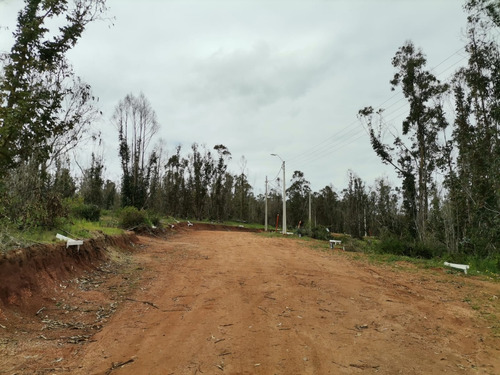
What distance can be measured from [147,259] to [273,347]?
8081 mm

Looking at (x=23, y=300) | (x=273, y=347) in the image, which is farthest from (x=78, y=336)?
(x=273, y=347)

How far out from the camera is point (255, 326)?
508 centimetres

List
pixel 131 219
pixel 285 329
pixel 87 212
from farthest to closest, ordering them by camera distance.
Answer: pixel 131 219 < pixel 87 212 < pixel 285 329

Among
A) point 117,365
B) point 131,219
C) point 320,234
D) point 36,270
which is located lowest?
point 320,234

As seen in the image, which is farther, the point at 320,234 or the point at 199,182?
the point at 199,182

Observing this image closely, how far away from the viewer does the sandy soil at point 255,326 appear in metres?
3.98

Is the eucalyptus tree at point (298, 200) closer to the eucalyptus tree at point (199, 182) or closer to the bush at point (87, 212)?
the eucalyptus tree at point (199, 182)

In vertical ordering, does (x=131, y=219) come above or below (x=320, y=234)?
above

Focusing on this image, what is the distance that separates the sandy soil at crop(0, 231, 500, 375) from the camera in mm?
3980

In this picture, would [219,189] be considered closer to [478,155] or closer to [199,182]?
[199,182]

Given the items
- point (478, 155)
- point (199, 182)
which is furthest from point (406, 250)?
point (199, 182)

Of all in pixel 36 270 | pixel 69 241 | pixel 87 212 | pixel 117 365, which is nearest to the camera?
pixel 117 365

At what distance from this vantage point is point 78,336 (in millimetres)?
4828

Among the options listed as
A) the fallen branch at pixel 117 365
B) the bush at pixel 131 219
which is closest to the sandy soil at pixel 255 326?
the fallen branch at pixel 117 365
